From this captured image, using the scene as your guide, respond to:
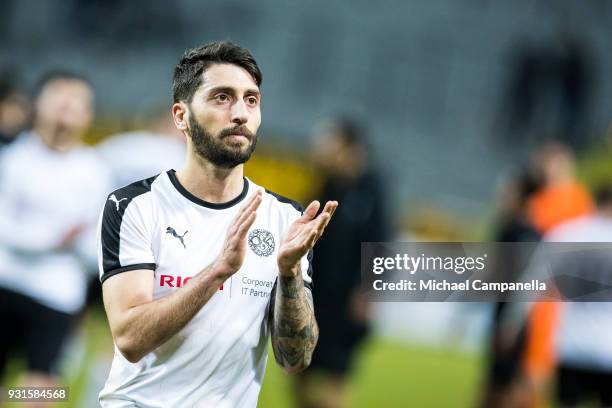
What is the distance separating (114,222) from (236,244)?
0.44m

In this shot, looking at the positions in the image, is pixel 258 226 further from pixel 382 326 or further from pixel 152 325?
pixel 382 326

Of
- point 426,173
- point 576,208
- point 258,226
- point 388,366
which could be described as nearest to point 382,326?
point 388,366

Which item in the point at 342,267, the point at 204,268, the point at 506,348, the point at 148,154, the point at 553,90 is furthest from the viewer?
the point at 553,90

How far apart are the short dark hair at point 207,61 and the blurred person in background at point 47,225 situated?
2331 mm

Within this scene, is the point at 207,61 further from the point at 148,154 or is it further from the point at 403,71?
the point at 403,71

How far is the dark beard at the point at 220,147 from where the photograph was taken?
2562mm

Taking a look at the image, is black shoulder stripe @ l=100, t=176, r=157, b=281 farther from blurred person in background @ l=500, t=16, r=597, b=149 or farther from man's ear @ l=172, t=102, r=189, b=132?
blurred person in background @ l=500, t=16, r=597, b=149

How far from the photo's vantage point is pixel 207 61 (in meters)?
2.64

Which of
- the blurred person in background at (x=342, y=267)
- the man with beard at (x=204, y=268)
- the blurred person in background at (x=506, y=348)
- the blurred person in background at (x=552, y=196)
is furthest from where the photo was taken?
the blurred person in background at (x=552, y=196)

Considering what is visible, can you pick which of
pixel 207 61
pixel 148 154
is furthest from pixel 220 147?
pixel 148 154

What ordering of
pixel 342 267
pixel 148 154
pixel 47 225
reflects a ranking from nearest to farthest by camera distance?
pixel 47 225
pixel 148 154
pixel 342 267

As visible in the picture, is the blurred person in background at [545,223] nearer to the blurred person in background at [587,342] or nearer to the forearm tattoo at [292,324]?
the blurred person in background at [587,342]

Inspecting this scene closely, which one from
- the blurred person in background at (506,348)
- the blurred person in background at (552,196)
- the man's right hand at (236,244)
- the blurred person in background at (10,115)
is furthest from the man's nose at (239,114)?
the blurred person in background at (552,196)

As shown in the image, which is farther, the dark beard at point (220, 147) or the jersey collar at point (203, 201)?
the jersey collar at point (203, 201)
